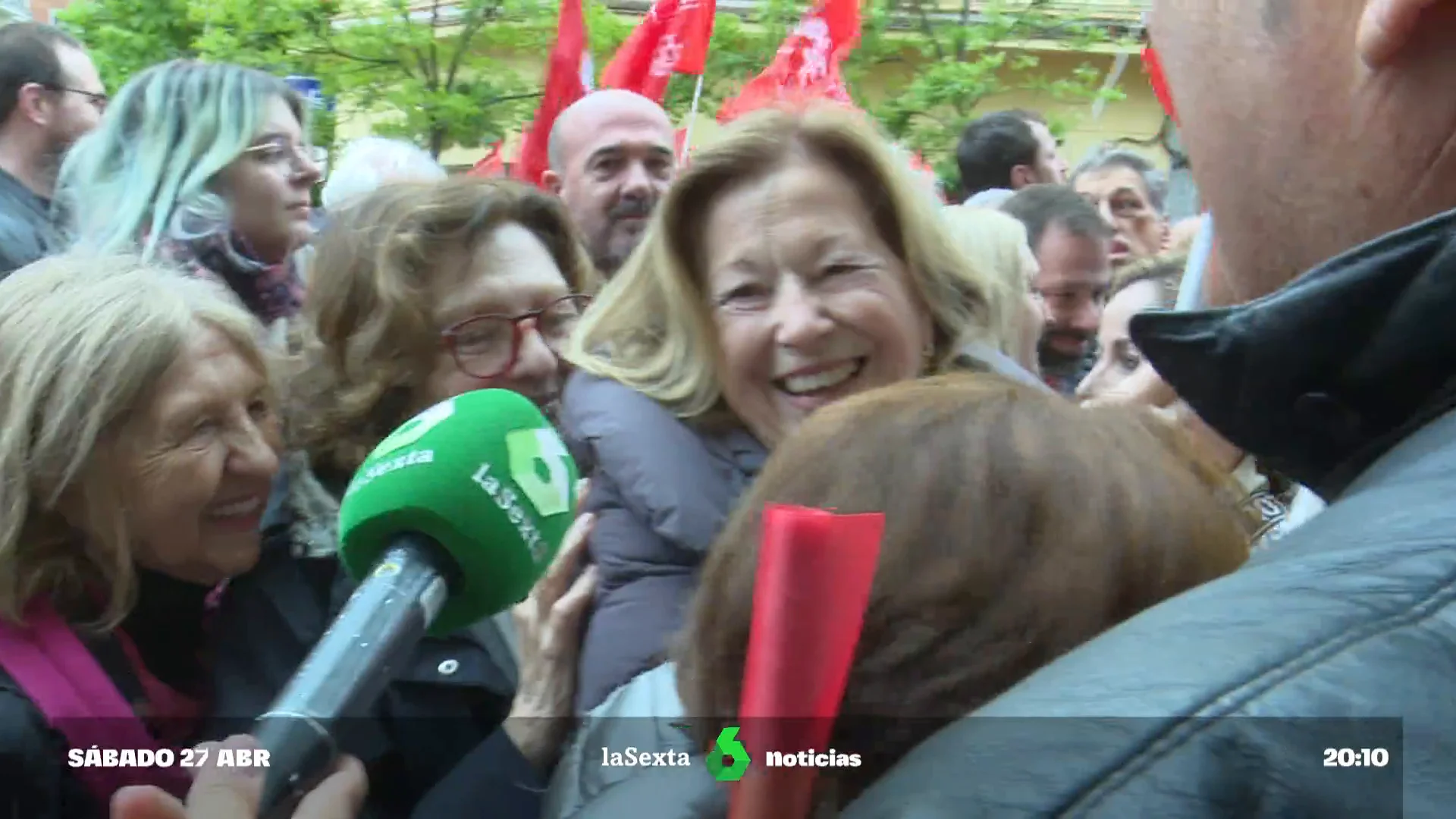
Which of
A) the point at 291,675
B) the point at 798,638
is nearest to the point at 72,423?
the point at 291,675

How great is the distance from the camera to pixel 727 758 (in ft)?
3.03

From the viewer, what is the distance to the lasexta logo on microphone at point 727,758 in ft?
2.84

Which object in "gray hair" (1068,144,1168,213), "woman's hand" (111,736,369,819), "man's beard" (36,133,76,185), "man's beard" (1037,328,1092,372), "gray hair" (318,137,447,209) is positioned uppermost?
"man's beard" (36,133,76,185)

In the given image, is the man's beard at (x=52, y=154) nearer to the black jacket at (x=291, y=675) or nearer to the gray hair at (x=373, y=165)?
the gray hair at (x=373, y=165)

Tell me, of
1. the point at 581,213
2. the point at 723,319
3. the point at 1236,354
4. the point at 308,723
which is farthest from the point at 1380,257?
the point at 581,213

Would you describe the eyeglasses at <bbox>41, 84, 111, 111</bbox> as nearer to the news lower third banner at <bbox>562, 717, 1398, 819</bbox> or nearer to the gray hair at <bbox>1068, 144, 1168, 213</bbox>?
the gray hair at <bbox>1068, 144, 1168, 213</bbox>

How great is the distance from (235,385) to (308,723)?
0.81 m

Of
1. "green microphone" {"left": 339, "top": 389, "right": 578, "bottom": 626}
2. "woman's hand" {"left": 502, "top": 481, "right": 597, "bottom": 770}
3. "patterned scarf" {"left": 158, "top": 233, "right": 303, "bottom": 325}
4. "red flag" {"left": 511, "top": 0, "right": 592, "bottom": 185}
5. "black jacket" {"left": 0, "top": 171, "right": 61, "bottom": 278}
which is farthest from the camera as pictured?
"red flag" {"left": 511, "top": 0, "right": 592, "bottom": 185}

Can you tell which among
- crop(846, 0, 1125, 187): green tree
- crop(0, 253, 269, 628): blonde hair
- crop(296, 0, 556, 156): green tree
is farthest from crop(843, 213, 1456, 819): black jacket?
crop(296, 0, 556, 156): green tree

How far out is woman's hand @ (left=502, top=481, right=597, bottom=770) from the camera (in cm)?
175

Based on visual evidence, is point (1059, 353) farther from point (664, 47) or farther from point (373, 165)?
point (664, 47)

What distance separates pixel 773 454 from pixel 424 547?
13.4 inches

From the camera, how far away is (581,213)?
377cm

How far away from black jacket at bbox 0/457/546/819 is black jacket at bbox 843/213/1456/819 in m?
0.87
